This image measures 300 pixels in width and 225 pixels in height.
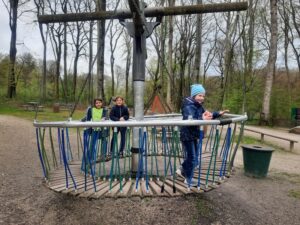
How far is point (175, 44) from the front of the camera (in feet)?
90.5

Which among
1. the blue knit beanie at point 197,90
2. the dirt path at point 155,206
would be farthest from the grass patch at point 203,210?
the blue knit beanie at point 197,90

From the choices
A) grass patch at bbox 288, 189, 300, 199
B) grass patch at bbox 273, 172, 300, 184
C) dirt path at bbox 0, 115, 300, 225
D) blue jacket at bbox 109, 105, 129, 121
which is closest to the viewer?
dirt path at bbox 0, 115, 300, 225

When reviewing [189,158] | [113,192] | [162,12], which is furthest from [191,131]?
[162,12]

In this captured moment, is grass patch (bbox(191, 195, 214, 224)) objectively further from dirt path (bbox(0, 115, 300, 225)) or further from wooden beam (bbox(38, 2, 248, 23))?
wooden beam (bbox(38, 2, 248, 23))

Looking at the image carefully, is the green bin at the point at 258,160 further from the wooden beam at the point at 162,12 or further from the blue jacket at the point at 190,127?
the wooden beam at the point at 162,12

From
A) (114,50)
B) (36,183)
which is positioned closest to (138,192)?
(36,183)

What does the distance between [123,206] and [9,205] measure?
5.79ft

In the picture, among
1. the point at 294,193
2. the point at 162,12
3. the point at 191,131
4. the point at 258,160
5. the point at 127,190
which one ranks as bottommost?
the point at 294,193

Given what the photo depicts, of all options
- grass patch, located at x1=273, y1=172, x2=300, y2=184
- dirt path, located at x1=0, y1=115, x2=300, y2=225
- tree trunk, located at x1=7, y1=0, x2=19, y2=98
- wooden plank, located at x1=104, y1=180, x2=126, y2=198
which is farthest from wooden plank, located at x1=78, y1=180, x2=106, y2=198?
tree trunk, located at x1=7, y1=0, x2=19, y2=98

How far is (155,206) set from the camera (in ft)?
15.2

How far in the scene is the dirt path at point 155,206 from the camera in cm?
424

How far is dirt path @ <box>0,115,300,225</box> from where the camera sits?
4.24 metres

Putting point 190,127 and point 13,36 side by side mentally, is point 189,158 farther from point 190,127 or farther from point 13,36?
point 13,36

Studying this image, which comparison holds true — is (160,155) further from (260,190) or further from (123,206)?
(260,190)
